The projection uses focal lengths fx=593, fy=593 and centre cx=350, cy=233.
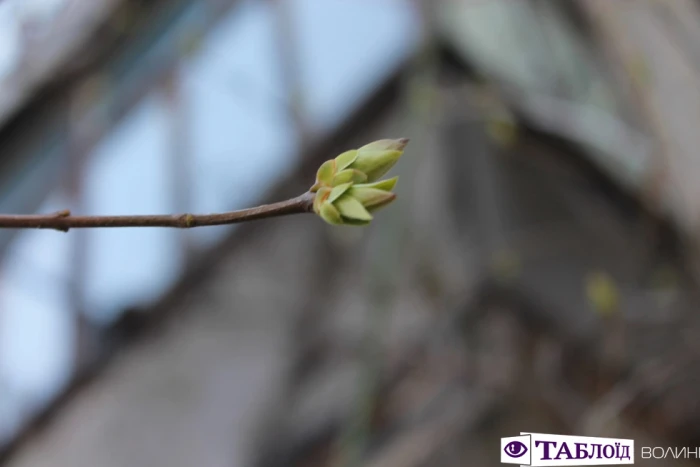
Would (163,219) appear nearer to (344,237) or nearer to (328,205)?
(328,205)

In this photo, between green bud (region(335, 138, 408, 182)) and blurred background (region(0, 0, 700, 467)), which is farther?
blurred background (region(0, 0, 700, 467))

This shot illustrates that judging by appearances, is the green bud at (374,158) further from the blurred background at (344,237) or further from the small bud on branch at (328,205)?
the blurred background at (344,237)

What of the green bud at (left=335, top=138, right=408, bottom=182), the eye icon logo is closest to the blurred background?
the eye icon logo

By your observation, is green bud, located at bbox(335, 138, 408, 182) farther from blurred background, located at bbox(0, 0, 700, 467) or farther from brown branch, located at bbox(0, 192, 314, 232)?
blurred background, located at bbox(0, 0, 700, 467)

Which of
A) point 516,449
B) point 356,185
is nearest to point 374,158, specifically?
point 356,185

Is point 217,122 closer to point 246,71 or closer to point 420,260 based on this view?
point 246,71

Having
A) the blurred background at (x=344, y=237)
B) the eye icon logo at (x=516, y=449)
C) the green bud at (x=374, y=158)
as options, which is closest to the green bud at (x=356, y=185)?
the green bud at (x=374, y=158)
